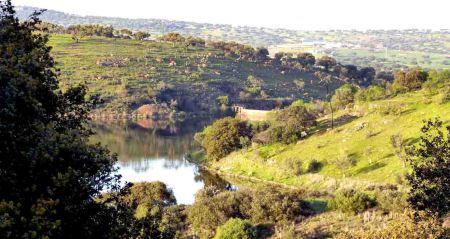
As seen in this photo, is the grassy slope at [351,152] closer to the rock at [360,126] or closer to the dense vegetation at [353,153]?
the dense vegetation at [353,153]

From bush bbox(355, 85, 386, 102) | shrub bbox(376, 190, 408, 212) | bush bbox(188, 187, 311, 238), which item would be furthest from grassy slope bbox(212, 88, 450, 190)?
bush bbox(188, 187, 311, 238)

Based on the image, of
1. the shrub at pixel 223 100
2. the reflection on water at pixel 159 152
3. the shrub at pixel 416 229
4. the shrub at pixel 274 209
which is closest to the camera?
the shrub at pixel 416 229

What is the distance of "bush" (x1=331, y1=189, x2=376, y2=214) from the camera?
1227 inches

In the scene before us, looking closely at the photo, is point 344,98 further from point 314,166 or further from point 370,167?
point 370,167

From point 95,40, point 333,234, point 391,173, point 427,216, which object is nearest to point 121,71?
point 95,40

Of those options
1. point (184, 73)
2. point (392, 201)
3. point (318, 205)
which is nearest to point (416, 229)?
point (392, 201)

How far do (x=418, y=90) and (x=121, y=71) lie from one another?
95.8m

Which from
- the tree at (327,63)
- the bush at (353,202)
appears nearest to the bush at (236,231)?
the bush at (353,202)

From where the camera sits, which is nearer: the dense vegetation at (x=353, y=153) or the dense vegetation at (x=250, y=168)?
the dense vegetation at (x=250, y=168)

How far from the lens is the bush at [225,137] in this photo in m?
68.2

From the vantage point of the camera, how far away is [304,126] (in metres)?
65.1

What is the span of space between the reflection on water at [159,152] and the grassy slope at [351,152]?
454cm

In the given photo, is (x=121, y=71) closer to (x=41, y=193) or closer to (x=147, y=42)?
(x=147, y=42)

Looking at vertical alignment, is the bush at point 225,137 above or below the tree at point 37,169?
below
